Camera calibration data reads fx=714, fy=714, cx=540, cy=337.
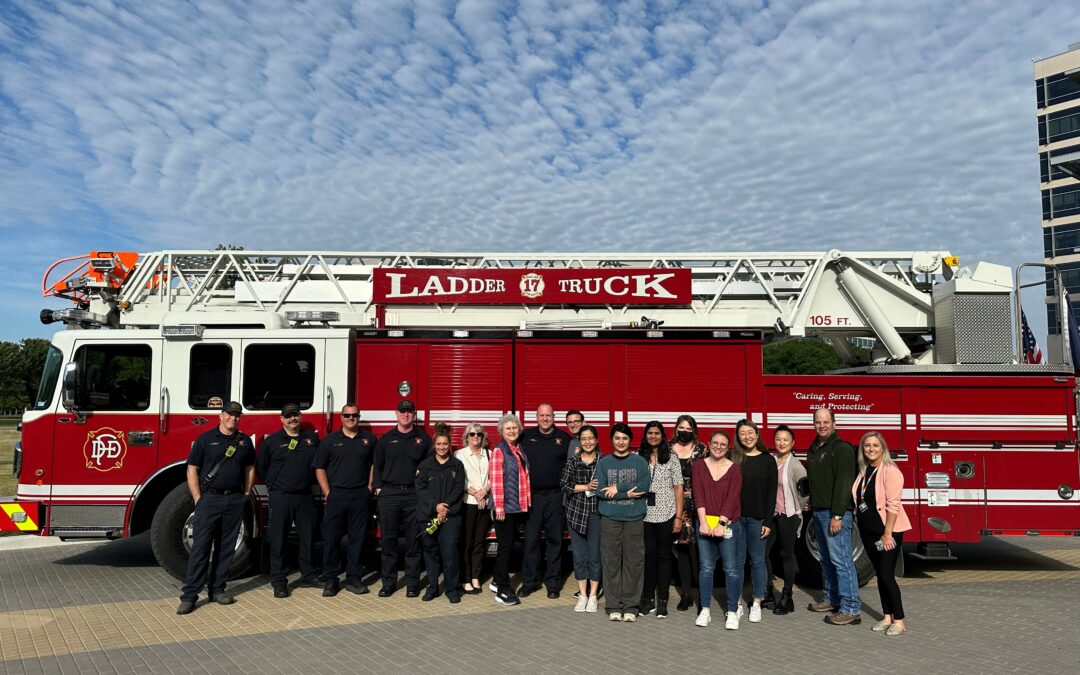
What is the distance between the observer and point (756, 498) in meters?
6.29

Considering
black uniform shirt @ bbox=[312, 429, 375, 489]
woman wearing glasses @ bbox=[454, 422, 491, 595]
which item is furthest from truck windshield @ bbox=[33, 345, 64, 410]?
woman wearing glasses @ bbox=[454, 422, 491, 595]

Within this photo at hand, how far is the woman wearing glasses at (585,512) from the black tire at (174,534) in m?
3.76

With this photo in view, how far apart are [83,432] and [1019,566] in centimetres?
1103

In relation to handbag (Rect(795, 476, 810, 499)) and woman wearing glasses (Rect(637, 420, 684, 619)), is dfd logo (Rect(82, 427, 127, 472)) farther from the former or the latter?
handbag (Rect(795, 476, 810, 499))

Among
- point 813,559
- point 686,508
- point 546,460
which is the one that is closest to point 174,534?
point 546,460

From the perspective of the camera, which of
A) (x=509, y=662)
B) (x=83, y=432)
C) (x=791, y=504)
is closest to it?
(x=509, y=662)

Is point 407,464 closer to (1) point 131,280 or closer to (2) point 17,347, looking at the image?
(1) point 131,280

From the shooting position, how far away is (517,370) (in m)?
8.24

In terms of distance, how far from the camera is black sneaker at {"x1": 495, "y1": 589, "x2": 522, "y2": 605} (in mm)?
6859

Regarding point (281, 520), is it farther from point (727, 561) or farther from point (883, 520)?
point (883, 520)

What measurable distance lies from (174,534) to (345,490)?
2.02m

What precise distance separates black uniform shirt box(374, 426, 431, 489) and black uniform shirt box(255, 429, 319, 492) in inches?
27.3

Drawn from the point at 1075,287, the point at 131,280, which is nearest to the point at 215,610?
the point at 131,280

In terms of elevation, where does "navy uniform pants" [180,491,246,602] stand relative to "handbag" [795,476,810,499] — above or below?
below
